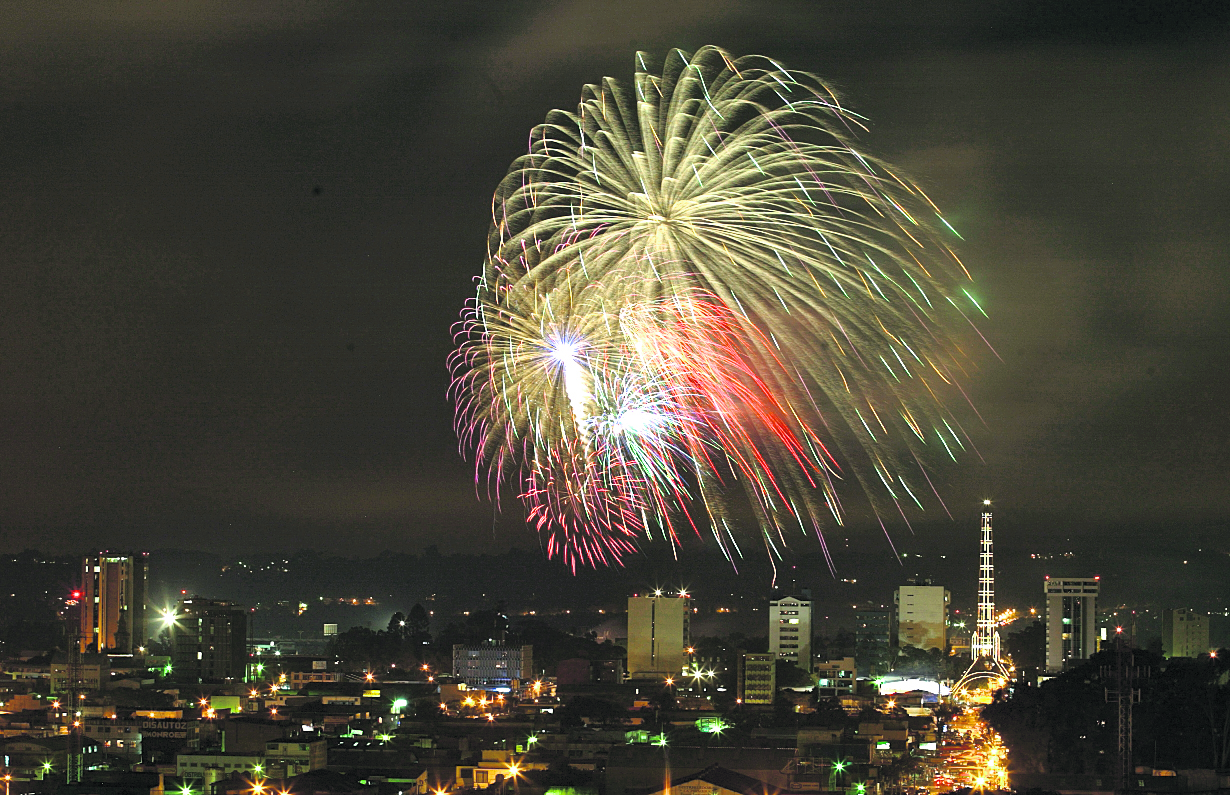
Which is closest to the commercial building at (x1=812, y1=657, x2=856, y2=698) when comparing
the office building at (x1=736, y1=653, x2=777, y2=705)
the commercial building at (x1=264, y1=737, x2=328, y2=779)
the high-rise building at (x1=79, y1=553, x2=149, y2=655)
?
the office building at (x1=736, y1=653, x2=777, y2=705)

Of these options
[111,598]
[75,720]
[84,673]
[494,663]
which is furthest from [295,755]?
[111,598]

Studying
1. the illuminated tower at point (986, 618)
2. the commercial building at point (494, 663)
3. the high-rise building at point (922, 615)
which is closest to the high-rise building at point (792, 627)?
the illuminated tower at point (986, 618)

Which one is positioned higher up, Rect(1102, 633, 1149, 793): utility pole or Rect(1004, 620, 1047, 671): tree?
Rect(1102, 633, 1149, 793): utility pole

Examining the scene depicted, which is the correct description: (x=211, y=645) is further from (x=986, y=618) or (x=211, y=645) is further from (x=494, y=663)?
(x=986, y=618)

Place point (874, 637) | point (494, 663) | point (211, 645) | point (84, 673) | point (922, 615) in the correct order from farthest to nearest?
point (874, 637) → point (922, 615) → point (494, 663) → point (211, 645) → point (84, 673)

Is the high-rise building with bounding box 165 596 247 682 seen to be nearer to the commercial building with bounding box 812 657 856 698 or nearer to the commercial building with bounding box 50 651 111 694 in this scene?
the commercial building with bounding box 50 651 111 694

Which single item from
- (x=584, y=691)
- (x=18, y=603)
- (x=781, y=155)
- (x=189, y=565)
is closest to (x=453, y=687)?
(x=584, y=691)
